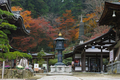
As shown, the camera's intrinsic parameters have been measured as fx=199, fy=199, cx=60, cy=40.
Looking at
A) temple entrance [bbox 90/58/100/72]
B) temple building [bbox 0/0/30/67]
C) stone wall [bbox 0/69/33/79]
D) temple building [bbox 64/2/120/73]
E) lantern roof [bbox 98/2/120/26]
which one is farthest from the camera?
temple entrance [bbox 90/58/100/72]

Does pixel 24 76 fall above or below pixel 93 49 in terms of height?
below

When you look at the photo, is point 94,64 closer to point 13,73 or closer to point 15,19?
point 15,19

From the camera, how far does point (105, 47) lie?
21297 mm

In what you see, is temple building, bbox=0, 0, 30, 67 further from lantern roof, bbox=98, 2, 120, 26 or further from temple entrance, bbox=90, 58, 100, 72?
temple entrance, bbox=90, 58, 100, 72

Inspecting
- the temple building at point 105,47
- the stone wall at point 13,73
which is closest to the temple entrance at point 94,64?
the temple building at point 105,47

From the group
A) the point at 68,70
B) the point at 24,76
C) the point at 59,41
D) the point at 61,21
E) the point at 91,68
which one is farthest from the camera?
the point at 61,21

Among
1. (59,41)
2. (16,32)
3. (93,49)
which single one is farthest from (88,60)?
(16,32)

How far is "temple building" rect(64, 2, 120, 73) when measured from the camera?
1285cm

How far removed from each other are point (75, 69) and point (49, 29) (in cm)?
1468

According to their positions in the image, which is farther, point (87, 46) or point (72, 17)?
point (72, 17)

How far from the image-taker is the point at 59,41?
20.3 metres

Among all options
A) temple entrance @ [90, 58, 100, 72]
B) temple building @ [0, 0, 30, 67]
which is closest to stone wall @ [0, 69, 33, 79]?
temple building @ [0, 0, 30, 67]

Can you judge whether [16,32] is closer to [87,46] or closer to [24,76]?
[87,46]

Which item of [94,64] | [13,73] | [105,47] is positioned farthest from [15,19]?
[94,64]
